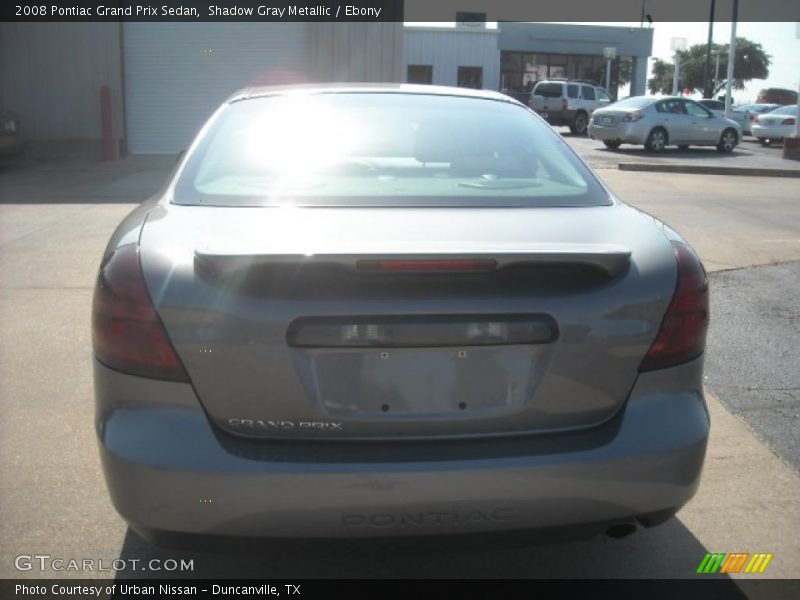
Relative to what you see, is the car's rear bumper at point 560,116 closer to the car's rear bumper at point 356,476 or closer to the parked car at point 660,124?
the parked car at point 660,124

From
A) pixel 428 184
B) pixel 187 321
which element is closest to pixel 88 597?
pixel 187 321

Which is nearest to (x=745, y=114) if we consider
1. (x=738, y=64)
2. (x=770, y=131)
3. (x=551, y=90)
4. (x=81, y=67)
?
(x=770, y=131)

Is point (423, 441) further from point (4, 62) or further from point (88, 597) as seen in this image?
point (4, 62)

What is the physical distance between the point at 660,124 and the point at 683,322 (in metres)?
21.4

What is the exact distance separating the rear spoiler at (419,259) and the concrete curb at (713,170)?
1615cm

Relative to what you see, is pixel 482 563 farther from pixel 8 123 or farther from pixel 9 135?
pixel 8 123

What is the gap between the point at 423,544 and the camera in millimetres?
2451

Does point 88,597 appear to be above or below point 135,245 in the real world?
below

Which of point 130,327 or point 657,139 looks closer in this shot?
point 130,327

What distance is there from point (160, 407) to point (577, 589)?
1.53 metres

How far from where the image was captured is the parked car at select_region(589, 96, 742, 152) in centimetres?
2253

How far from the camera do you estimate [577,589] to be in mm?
2977

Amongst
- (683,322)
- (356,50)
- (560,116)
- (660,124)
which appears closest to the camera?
(683,322)

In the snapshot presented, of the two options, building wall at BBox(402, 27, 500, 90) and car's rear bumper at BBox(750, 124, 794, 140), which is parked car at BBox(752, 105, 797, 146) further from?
building wall at BBox(402, 27, 500, 90)
